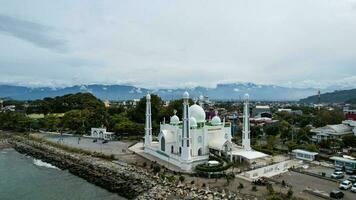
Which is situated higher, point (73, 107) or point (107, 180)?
point (73, 107)

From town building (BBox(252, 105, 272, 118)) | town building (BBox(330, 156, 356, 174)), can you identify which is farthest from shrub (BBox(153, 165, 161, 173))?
town building (BBox(252, 105, 272, 118))

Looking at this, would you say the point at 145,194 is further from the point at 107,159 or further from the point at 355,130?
the point at 355,130

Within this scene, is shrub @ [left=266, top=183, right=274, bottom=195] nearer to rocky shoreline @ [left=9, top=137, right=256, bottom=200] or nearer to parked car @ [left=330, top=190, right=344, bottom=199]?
rocky shoreline @ [left=9, top=137, right=256, bottom=200]

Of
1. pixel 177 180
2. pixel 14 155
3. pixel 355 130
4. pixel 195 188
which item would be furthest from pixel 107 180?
pixel 355 130

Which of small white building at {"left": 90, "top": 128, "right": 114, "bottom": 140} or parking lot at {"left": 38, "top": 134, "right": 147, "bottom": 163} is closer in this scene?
parking lot at {"left": 38, "top": 134, "right": 147, "bottom": 163}

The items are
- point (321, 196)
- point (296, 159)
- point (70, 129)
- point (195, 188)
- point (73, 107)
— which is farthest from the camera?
point (73, 107)

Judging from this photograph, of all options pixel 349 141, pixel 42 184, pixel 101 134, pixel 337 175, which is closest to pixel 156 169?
pixel 42 184

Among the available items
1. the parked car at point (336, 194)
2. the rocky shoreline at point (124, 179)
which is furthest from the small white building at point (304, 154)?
the rocky shoreline at point (124, 179)
